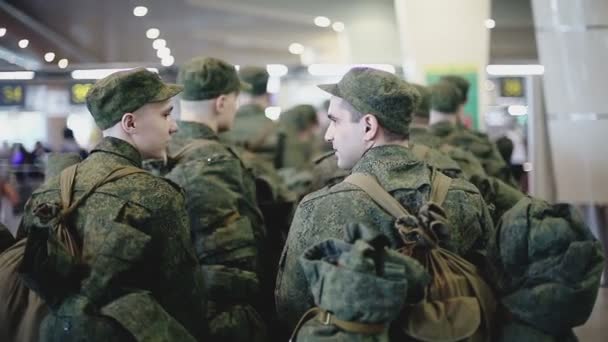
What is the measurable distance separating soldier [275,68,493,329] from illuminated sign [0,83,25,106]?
10.8 ft

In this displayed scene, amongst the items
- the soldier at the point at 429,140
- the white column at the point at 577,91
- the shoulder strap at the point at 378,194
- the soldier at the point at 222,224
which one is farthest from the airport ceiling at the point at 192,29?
the shoulder strap at the point at 378,194

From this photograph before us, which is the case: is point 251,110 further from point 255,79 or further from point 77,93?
point 77,93

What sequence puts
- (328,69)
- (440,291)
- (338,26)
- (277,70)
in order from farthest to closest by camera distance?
(338,26), (328,69), (277,70), (440,291)

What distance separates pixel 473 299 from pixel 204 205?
6.63 ft

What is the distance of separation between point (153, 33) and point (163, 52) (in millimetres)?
242

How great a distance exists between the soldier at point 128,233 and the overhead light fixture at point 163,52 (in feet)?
18.0

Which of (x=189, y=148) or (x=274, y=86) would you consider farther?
(x=274, y=86)

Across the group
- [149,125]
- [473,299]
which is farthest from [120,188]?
[473,299]

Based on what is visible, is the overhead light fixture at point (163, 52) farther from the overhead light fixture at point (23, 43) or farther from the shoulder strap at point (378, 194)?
the shoulder strap at point (378, 194)

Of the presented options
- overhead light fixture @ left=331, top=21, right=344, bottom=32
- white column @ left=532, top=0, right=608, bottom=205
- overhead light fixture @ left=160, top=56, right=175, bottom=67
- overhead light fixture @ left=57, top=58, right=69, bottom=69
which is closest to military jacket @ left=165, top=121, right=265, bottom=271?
overhead light fixture @ left=57, top=58, right=69, bottom=69

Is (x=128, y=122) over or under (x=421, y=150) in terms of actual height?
over

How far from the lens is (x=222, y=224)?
4.96 meters

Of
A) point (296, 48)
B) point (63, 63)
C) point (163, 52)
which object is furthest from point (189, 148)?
point (296, 48)

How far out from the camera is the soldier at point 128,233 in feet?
11.6
